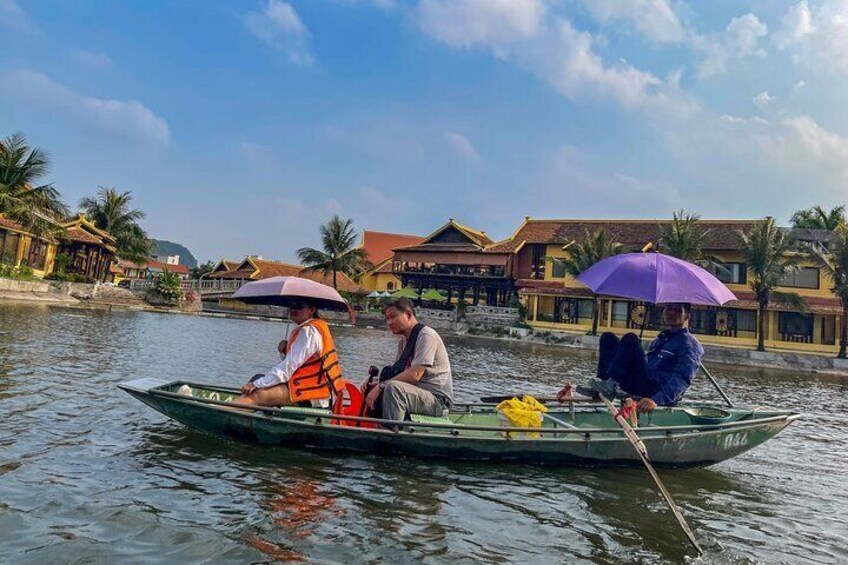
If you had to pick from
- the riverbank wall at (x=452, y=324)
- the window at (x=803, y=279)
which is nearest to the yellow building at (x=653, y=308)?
the window at (x=803, y=279)

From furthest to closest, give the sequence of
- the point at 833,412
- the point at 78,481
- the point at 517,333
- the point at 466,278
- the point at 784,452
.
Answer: the point at 466,278, the point at 517,333, the point at 833,412, the point at 784,452, the point at 78,481

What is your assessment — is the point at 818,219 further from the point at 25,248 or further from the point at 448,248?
the point at 25,248

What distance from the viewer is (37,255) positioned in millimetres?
42625

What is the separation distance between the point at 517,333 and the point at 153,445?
35.2m

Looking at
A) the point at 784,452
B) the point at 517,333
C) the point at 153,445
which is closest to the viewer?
the point at 153,445

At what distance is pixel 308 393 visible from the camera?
7.24 m

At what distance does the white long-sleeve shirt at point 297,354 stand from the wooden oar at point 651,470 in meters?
3.60

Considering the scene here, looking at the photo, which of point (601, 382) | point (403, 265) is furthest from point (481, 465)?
point (403, 265)

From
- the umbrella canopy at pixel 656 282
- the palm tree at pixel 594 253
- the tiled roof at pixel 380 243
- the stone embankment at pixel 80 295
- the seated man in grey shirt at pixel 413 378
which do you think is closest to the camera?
the umbrella canopy at pixel 656 282

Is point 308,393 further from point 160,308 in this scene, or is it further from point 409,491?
point 160,308

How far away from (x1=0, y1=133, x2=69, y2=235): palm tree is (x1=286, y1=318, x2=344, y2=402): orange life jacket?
3441 cm

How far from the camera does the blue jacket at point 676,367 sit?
24.1ft

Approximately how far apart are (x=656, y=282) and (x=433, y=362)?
2.89m

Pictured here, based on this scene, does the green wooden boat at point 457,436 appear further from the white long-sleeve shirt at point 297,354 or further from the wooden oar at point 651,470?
the wooden oar at point 651,470
